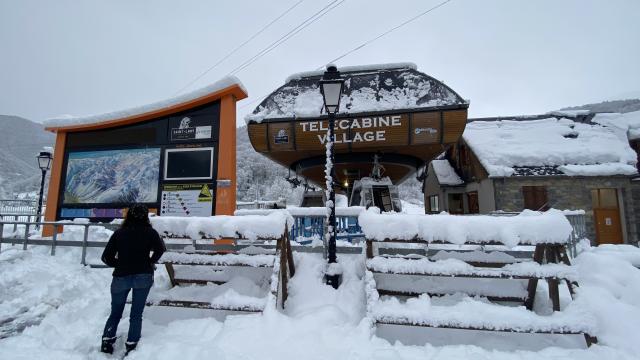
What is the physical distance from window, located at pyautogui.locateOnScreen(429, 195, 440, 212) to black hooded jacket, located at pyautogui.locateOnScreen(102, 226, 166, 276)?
2033 centimetres

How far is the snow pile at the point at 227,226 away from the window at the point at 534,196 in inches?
625

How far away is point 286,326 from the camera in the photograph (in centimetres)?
404

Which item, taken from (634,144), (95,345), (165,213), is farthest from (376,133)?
(634,144)

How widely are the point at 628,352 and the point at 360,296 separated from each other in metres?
3.04

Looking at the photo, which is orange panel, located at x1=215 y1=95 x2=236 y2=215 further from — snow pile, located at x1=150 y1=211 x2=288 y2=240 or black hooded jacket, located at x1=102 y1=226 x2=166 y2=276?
black hooded jacket, located at x1=102 y1=226 x2=166 y2=276

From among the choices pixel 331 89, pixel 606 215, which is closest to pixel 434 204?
pixel 606 215

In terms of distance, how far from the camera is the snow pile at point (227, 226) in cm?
455

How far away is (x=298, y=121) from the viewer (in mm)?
11625

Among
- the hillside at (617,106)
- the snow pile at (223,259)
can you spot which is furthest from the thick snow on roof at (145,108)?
the hillside at (617,106)

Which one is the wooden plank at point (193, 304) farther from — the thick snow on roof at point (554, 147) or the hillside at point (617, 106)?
the hillside at point (617, 106)

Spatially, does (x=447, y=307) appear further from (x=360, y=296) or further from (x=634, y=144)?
(x=634, y=144)

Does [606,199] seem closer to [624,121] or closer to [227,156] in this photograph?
[624,121]

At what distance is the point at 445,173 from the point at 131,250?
21204 millimetres

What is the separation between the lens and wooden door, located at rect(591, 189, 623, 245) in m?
16.4
